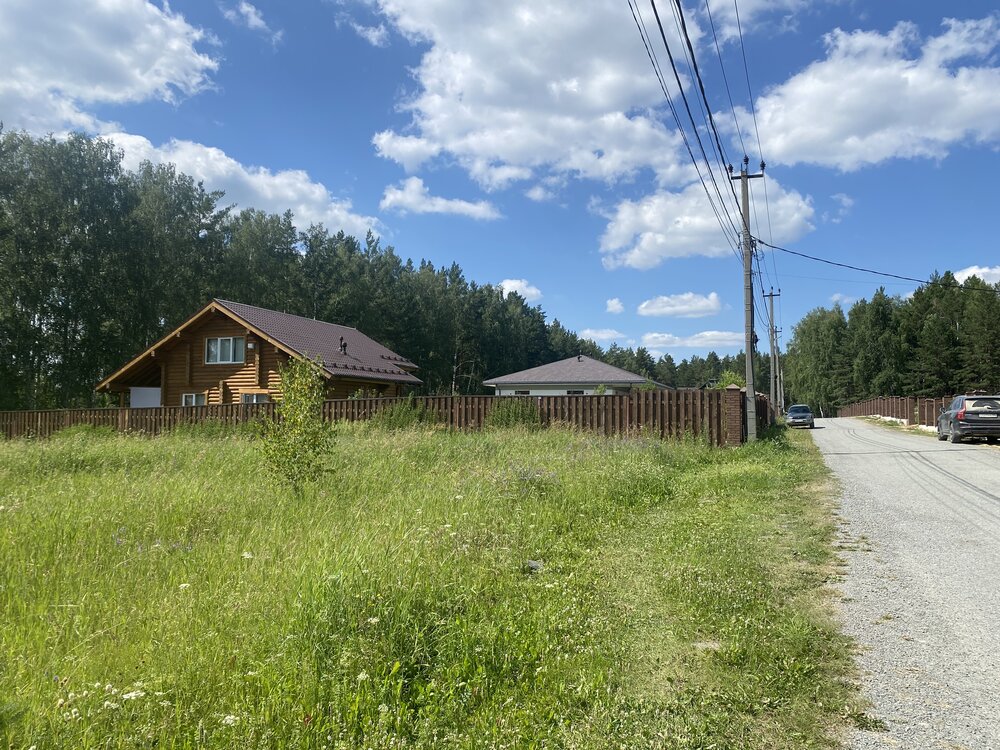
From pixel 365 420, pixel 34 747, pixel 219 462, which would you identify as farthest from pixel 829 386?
pixel 34 747

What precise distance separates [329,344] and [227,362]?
4888mm

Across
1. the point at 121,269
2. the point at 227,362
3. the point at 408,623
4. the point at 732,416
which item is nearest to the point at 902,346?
the point at 732,416

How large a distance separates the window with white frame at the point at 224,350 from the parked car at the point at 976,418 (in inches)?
1089

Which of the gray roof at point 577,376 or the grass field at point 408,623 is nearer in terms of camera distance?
the grass field at point 408,623

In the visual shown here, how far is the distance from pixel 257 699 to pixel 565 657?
5.39ft

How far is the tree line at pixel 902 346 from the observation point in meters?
63.8

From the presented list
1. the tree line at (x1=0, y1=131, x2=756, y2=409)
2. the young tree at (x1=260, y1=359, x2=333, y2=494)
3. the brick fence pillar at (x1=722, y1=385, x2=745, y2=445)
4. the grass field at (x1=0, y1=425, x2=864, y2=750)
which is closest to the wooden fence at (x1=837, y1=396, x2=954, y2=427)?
the brick fence pillar at (x1=722, y1=385, x2=745, y2=445)

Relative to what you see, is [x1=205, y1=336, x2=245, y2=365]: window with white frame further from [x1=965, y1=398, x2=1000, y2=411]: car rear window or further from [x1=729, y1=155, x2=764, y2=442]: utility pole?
[x1=965, y1=398, x2=1000, y2=411]: car rear window

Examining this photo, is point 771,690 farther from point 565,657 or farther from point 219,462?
point 219,462

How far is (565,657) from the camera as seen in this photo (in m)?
3.51

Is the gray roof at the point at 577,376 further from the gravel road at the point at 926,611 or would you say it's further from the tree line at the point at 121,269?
the gravel road at the point at 926,611

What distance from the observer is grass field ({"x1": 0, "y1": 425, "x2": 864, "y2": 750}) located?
111 inches

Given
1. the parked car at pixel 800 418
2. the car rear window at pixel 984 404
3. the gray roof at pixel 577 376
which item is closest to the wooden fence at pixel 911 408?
the parked car at pixel 800 418

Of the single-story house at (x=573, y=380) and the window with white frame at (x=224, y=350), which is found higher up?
the window with white frame at (x=224, y=350)
